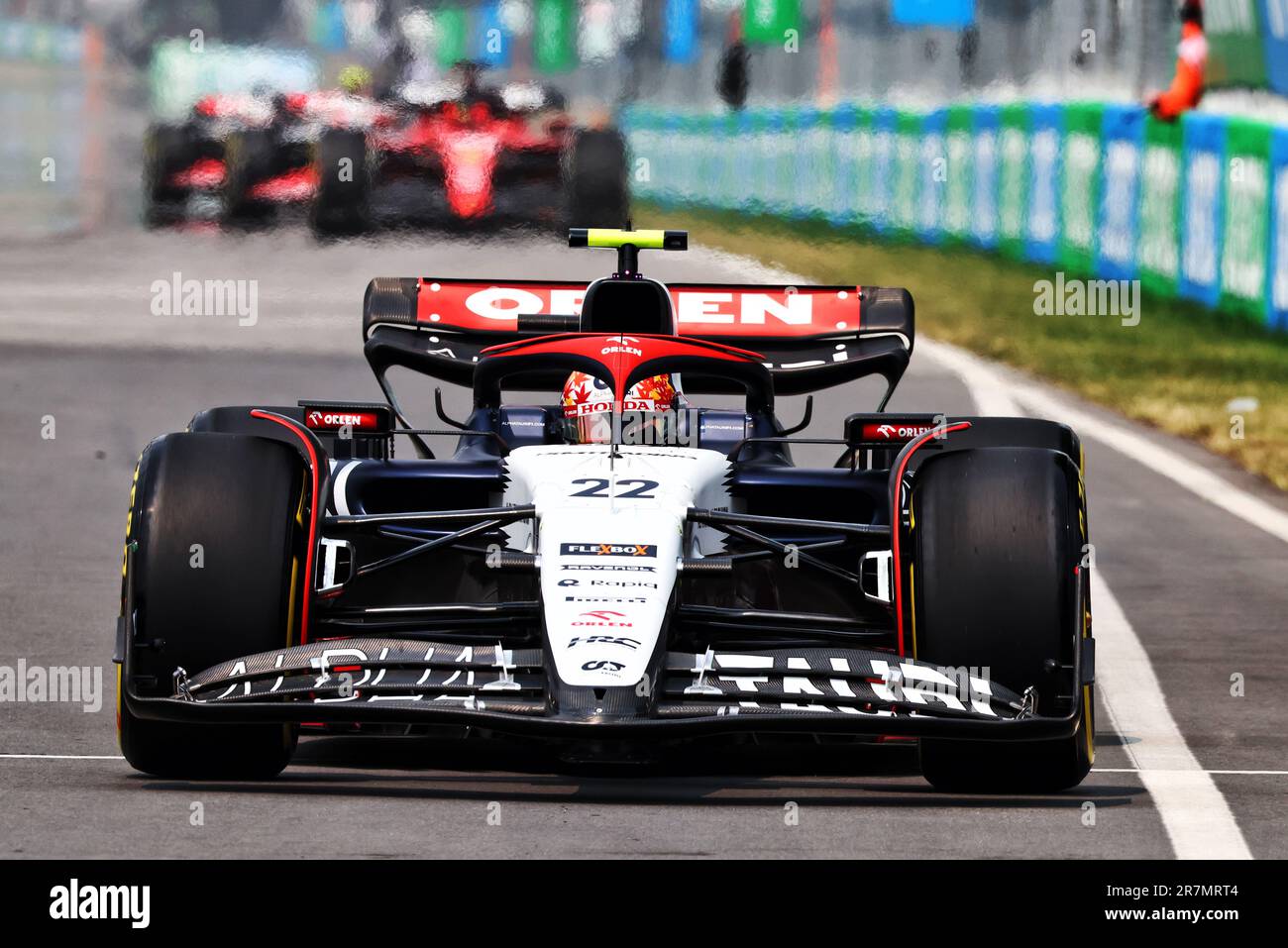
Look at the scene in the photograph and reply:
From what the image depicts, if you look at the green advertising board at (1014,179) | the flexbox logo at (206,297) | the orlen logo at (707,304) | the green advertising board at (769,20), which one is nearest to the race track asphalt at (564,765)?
the orlen logo at (707,304)

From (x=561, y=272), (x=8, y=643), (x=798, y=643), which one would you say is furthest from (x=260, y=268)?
(x=798, y=643)

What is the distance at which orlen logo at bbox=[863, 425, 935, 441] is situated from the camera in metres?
8.66

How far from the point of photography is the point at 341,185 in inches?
1045

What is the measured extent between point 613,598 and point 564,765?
2.08ft

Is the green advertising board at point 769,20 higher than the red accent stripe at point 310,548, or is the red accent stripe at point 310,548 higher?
the green advertising board at point 769,20

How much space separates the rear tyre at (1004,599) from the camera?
7273mm

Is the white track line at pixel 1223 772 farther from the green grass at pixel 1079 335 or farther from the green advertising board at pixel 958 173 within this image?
the green advertising board at pixel 958 173

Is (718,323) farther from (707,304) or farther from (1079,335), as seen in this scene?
(1079,335)

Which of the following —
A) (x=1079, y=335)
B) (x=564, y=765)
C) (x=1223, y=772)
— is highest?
(x=564, y=765)

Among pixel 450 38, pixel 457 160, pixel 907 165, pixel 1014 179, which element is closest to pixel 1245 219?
pixel 1014 179

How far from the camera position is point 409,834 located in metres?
6.61

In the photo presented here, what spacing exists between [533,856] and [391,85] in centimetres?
2127

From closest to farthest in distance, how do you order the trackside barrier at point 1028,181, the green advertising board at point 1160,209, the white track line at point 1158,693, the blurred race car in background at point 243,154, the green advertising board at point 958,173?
the white track line at point 1158,693
the trackside barrier at point 1028,181
the green advertising board at point 1160,209
the blurred race car in background at point 243,154
the green advertising board at point 958,173

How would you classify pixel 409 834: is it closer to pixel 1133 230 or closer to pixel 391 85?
pixel 1133 230
